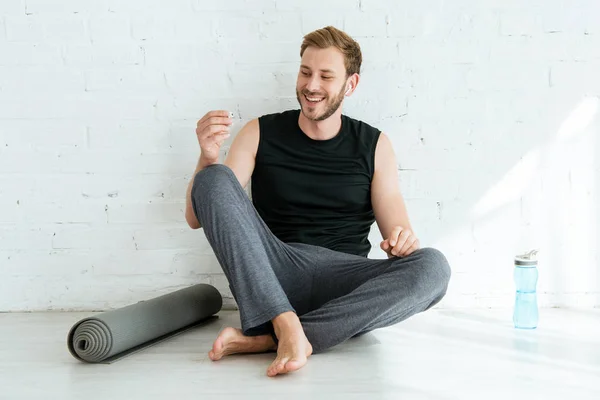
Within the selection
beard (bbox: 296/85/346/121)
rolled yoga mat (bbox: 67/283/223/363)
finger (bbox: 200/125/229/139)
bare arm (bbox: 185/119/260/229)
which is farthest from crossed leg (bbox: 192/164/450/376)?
beard (bbox: 296/85/346/121)

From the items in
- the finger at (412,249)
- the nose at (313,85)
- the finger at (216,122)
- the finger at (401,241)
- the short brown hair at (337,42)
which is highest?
the short brown hair at (337,42)

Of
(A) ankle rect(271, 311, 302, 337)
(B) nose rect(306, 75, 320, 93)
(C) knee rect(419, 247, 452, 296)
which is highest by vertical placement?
(B) nose rect(306, 75, 320, 93)

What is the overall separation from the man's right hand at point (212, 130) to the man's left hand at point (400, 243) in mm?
598

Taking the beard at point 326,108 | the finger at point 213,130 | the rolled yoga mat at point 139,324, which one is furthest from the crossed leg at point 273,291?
the beard at point 326,108

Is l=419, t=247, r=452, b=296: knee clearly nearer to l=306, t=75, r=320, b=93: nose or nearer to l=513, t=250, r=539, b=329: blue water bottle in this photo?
l=513, t=250, r=539, b=329: blue water bottle

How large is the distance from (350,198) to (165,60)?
94 centimetres

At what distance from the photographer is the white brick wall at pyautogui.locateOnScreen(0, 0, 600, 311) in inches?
110

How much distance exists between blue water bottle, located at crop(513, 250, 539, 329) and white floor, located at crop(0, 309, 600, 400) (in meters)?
0.05

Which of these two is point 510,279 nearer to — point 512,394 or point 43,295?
point 512,394

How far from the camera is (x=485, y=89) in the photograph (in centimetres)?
282

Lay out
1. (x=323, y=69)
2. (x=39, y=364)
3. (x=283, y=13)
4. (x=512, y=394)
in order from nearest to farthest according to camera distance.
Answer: (x=512, y=394) → (x=39, y=364) → (x=323, y=69) → (x=283, y=13)

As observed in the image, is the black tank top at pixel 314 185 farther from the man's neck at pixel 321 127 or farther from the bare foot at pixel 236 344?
the bare foot at pixel 236 344

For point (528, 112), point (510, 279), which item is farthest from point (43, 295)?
point (528, 112)

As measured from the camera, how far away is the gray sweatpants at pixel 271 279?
2.01m
